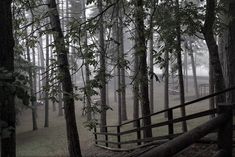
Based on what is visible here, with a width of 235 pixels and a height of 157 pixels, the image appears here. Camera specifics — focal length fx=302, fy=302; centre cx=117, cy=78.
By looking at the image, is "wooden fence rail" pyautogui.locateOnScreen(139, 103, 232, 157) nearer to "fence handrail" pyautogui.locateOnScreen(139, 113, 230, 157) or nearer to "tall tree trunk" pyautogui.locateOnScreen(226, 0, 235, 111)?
"fence handrail" pyautogui.locateOnScreen(139, 113, 230, 157)

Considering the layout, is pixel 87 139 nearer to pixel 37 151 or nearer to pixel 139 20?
pixel 37 151

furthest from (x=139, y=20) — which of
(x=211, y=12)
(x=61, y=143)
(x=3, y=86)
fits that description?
(x=61, y=143)

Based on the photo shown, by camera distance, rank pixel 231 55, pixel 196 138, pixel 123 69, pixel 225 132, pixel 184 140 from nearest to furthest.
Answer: pixel 184 140, pixel 196 138, pixel 225 132, pixel 123 69, pixel 231 55

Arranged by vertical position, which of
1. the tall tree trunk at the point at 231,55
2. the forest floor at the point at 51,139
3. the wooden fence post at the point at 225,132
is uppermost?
the tall tree trunk at the point at 231,55

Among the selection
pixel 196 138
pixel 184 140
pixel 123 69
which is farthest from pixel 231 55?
pixel 184 140

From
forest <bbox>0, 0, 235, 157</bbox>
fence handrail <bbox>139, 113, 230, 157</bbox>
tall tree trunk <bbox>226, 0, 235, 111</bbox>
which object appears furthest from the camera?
tall tree trunk <bbox>226, 0, 235, 111</bbox>

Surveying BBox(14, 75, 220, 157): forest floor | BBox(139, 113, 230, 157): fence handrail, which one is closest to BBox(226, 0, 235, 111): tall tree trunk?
BBox(14, 75, 220, 157): forest floor

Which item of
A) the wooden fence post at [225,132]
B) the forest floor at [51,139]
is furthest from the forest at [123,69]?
the forest floor at [51,139]

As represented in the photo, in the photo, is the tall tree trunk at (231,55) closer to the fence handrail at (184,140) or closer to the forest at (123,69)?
the forest at (123,69)

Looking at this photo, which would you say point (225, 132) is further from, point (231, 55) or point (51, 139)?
point (51, 139)

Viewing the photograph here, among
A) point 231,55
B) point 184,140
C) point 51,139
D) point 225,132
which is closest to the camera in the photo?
point 184,140

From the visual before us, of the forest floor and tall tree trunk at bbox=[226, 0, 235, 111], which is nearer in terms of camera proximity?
tall tree trunk at bbox=[226, 0, 235, 111]

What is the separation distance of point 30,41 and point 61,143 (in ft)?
40.7

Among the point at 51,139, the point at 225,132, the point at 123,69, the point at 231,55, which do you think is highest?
the point at 231,55
